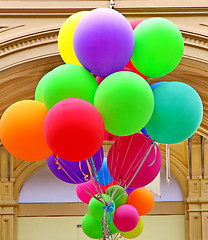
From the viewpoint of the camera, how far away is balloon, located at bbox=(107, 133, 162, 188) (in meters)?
4.96

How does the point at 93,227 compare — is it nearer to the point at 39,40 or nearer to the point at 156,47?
the point at 39,40

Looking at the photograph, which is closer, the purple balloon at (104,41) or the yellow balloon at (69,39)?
the purple balloon at (104,41)

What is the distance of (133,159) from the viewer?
4969 mm

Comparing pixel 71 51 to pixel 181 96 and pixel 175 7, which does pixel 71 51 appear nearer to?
pixel 181 96

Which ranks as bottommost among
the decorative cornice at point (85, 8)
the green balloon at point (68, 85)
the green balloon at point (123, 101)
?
the green balloon at point (123, 101)

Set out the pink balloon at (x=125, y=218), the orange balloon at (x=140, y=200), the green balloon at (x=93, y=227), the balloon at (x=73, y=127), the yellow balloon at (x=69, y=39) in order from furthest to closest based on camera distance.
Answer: the orange balloon at (x=140, y=200) → the green balloon at (x=93, y=227) → the pink balloon at (x=125, y=218) → the yellow balloon at (x=69, y=39) → the balloon at (x=73, y=127)

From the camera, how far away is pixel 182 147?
1262cm

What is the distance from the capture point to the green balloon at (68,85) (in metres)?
4.30

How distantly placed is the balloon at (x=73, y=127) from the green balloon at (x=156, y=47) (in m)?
0.69

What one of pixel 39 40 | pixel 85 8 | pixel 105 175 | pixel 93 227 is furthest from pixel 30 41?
pixel 93 227

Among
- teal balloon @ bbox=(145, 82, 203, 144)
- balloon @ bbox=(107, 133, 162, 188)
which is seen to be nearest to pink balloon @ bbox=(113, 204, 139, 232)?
balloon @ bbox=(107, 133, 162, 188)

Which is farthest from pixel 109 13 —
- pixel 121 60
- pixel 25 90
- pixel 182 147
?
pixel 182 147

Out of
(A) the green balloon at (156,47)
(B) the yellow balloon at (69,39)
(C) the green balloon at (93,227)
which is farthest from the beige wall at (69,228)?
(A) the green balloon at (156,47)

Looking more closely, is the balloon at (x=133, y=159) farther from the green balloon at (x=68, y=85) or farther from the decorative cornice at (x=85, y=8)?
the decorative cornice at (x=85, y=8)
